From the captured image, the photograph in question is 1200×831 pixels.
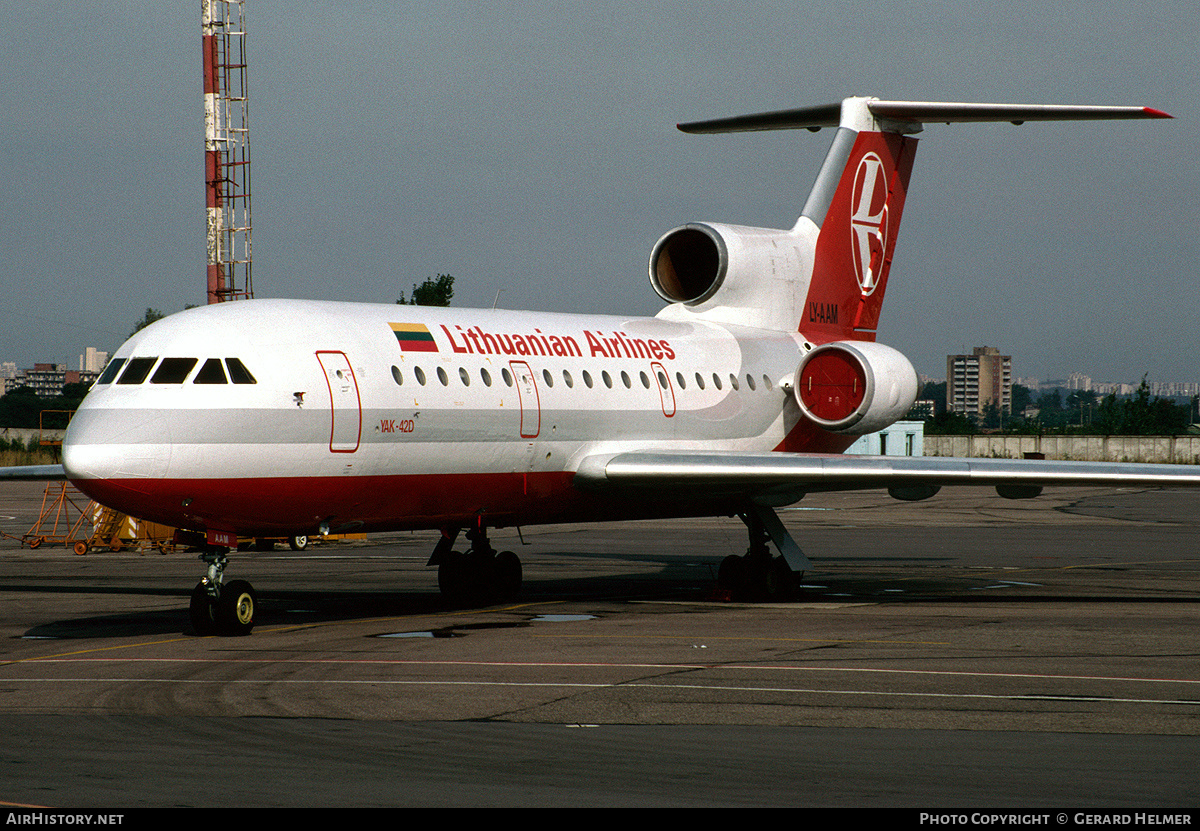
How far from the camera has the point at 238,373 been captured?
48.2ft

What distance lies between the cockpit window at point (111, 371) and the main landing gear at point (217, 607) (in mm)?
2104

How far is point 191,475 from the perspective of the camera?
14.0m

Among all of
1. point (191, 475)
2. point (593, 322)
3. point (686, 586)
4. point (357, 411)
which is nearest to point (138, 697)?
point (191, 475)

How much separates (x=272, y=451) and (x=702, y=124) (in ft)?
43.7

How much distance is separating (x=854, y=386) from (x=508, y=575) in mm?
6277

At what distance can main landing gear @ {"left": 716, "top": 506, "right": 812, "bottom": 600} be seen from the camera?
2002cm

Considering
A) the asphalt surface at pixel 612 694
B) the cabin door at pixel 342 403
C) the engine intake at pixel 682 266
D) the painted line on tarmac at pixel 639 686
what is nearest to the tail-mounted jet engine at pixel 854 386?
the engine intake at pixel 682 266

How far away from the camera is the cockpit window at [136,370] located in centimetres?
1444

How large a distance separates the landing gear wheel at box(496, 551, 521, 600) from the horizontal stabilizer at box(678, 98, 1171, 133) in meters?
9.82

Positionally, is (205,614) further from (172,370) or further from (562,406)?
(562,406)

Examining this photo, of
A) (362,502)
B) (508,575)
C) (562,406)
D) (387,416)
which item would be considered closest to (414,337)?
(387,416)

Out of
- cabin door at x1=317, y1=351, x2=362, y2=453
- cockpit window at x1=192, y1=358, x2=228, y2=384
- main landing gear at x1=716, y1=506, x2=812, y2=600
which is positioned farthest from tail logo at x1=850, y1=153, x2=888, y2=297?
cockpit window at x1=192, y1=358, x2=228, y2=384

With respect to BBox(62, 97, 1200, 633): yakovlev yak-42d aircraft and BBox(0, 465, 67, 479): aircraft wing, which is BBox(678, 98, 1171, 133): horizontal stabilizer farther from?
BBox(0, 465, 67, 479): aircraft wing

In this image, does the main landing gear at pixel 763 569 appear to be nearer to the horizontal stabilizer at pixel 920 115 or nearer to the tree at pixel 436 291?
the horizontal stabilizer at pixel 920 115
